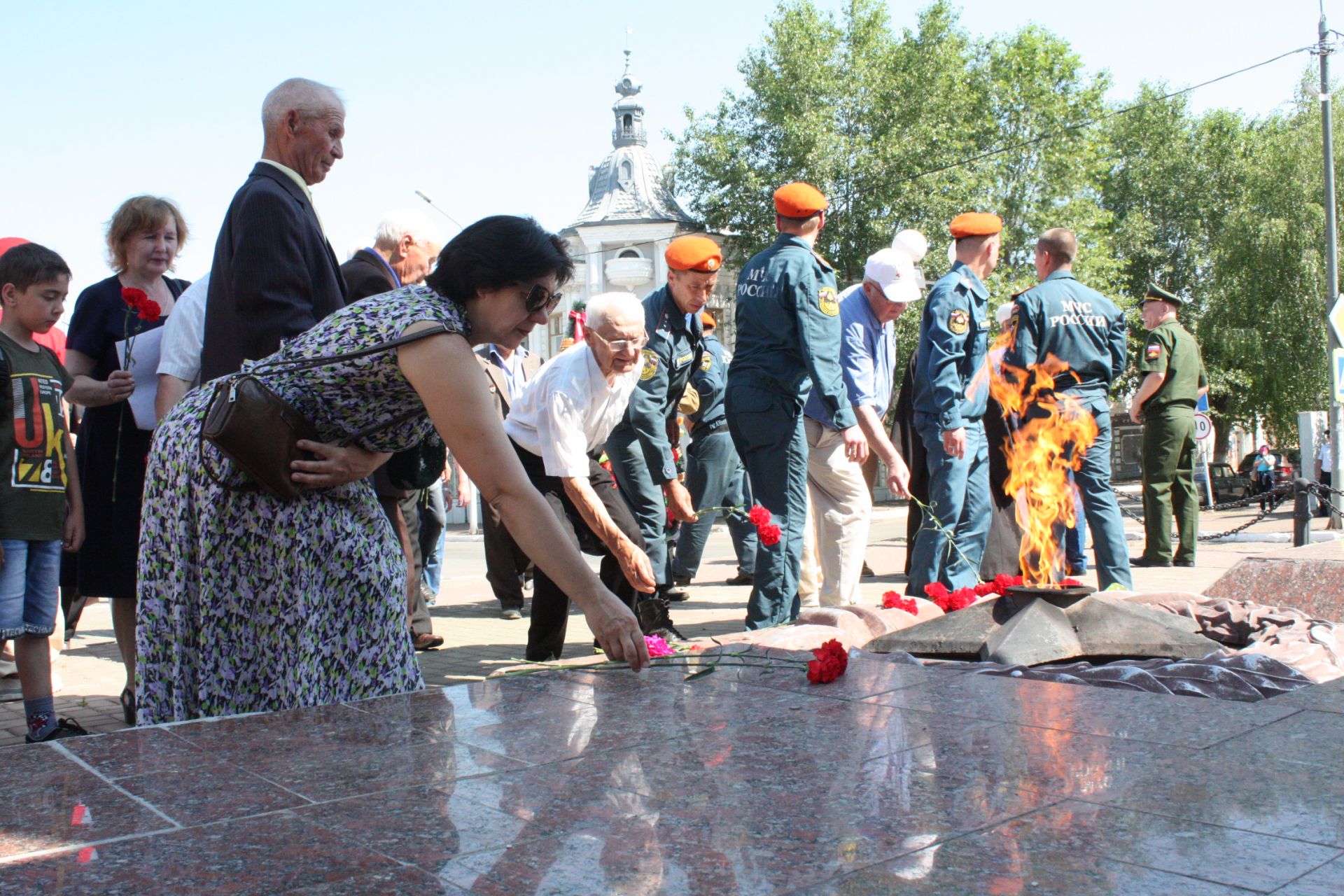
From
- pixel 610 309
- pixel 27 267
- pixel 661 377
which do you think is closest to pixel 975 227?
pixel 661 377

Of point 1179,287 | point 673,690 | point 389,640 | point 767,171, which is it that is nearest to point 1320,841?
point 673,690

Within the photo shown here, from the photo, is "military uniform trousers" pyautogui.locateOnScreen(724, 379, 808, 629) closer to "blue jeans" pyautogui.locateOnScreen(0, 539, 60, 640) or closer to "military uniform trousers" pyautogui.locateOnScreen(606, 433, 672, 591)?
"military uniform trousers" pyautogui.locateOnScreen(606, 433, 672, 591)

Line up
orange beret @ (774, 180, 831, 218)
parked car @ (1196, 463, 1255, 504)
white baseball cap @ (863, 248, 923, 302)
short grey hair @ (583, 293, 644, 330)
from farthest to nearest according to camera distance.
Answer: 1. parked car @ (1196, 463, 1255, 504)
2. white baseball cap @ (863, 248, 923, 302)
3. orange beret @ (774, 180, 831, 218)
4. short grey hair @ (583, 293, 644, 330)

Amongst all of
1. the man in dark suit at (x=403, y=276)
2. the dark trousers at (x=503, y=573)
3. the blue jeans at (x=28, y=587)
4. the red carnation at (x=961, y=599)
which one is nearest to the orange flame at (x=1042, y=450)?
the red carnation at (x=961, y=599)

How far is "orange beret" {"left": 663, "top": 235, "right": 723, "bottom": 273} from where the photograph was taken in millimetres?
6246

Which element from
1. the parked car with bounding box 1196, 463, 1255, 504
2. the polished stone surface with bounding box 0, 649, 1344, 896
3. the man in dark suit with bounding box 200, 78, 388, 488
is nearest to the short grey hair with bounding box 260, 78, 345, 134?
the man in dark suit with bounding box 200, 78, 388, 488

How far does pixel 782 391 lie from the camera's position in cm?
583

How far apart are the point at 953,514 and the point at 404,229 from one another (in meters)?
3.13

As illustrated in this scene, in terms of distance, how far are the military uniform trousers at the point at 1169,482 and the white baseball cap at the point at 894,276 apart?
3.30 meters

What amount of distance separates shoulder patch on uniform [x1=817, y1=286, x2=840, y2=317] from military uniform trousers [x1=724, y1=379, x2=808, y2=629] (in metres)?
0.42

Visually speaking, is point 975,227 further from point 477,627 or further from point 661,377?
point 477,627

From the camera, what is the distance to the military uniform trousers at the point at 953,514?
21.1 feet

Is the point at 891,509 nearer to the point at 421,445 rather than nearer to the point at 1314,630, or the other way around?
the point at 1314,630

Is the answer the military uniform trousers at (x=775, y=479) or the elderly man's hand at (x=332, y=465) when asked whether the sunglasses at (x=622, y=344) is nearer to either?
the military uniform trousers at (x=775, y=479)
